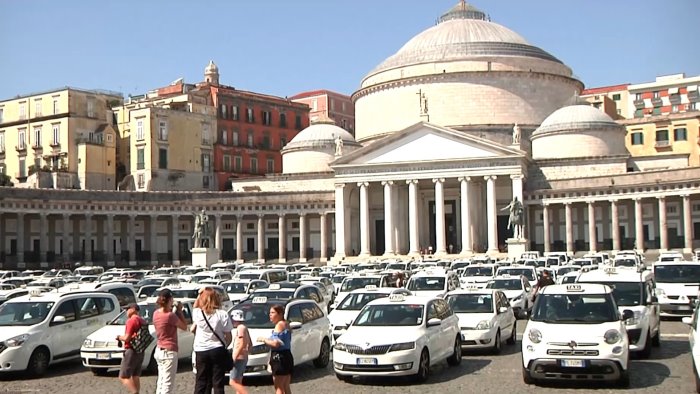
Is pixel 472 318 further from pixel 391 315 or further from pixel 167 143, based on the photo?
pixel 167 143

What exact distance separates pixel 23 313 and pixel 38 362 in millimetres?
1692

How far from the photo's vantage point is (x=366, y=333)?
18.1 meters

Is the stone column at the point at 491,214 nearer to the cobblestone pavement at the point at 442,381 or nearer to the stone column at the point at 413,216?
the stone column at the point at 413,216

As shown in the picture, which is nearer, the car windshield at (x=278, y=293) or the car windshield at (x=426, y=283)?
the car windshield at (x=278, y=293)

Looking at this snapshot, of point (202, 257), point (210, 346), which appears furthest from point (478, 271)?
point (202, 257)

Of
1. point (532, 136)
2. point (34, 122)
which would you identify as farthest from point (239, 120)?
point (532, 136)

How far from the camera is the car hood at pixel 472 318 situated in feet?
71.6

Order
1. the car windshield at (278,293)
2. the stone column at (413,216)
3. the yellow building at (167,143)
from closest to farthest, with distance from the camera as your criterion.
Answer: the car windshield at (278,293)
the stone column at (413,216)
the yellow building at (167,143)

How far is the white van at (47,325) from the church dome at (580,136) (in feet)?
216

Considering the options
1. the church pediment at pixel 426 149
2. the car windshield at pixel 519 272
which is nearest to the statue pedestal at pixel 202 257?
the church pediment at pixel 426 149

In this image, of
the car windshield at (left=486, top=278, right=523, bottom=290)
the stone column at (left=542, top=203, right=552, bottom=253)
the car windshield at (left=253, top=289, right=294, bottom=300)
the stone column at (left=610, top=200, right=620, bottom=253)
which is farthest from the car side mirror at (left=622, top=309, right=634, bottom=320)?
the stone column at (left=542, top=203, right=552, bottom=253)

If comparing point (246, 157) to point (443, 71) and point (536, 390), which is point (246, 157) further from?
point (536, 390)

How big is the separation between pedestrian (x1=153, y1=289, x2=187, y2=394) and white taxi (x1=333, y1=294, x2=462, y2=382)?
4.46 meters

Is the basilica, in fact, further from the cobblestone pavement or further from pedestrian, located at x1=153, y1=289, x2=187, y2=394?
pedestrian, located at x1=153, y1=289, x2=187, y2=394
